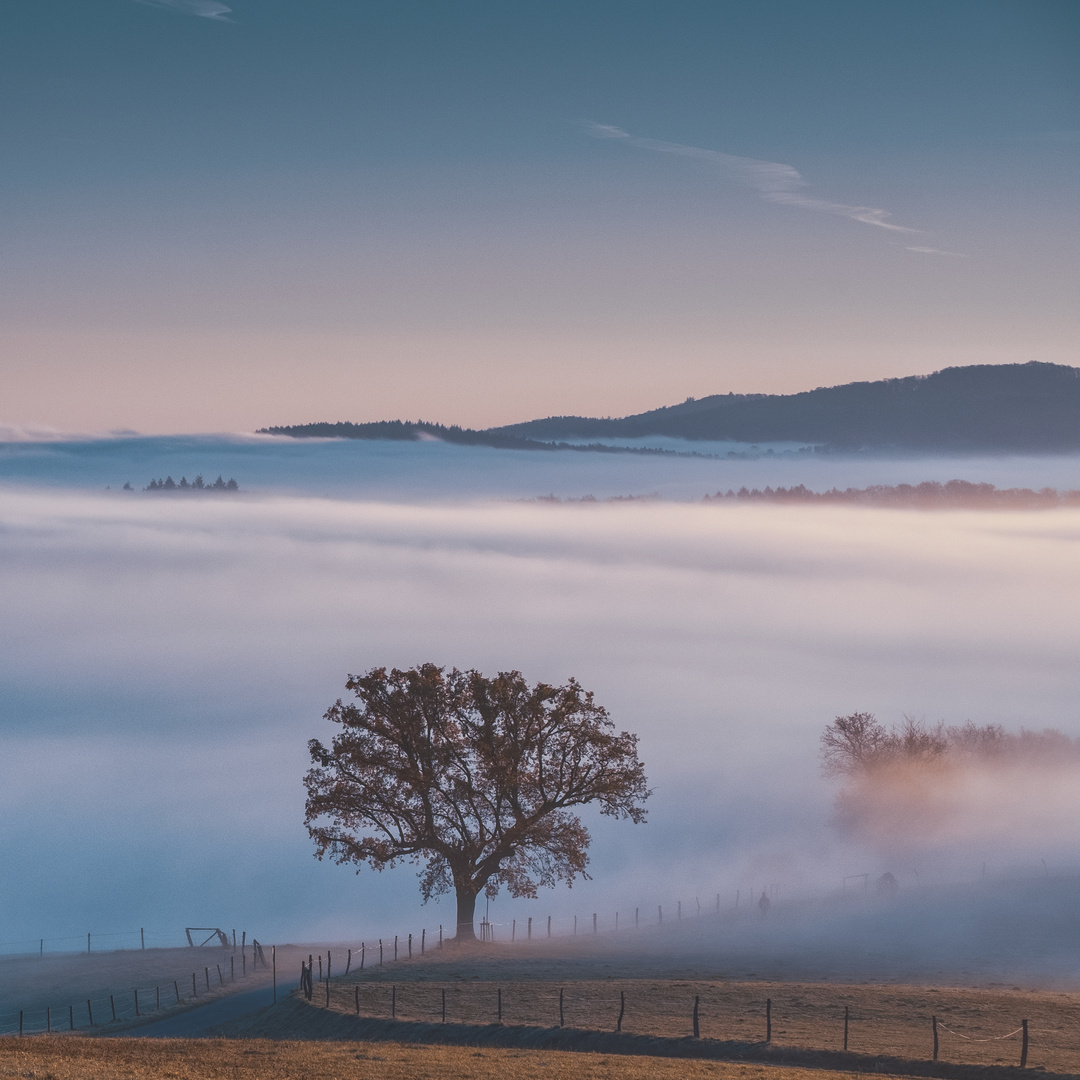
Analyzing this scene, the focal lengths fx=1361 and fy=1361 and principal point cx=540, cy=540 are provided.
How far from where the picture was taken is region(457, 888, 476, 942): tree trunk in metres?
78.0

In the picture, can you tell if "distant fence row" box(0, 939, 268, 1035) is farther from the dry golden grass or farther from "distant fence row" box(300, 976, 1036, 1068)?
the dry golden grass

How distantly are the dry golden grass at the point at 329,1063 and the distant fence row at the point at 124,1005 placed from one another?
55.0 feet

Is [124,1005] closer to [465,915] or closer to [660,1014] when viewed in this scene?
[465,915]

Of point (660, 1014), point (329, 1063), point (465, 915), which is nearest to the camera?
point (329, 1063)

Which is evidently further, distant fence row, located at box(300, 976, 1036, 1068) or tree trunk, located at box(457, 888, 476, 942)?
tree trunk, located at box(457, 888, 476, 942)

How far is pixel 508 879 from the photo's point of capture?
257 ft

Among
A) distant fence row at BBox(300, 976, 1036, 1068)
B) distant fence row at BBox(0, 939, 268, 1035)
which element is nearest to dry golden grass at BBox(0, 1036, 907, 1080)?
distant fence row at BBox(300, 976, 1036, 1068)

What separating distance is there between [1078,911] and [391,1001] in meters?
66.5

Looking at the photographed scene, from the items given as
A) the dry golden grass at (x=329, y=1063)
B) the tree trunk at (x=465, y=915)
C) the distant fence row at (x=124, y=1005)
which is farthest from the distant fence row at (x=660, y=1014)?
the tree trunk at (x=465, y=915)

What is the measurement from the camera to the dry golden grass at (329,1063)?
1428 inches

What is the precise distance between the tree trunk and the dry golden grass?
3317 cm

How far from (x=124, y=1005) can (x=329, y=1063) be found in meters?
29.3

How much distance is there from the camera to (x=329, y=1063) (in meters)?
40.0

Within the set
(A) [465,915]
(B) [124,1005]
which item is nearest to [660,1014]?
(B) [124,1005]
